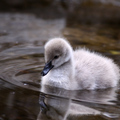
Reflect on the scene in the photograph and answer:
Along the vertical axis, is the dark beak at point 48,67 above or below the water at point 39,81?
above

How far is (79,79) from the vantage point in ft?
16.2

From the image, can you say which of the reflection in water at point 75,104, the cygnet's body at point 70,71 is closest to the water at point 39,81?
the reflection in water at point 75,104

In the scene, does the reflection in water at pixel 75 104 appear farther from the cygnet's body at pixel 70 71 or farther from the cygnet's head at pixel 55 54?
the cygnet's head at pixel 55 54

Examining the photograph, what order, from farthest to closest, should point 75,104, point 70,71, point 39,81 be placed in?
point 39,81
point 70,71
point 75,104

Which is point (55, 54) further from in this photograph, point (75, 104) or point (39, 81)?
point (75, 104)

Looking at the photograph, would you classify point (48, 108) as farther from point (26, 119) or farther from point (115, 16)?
point (115, 16)

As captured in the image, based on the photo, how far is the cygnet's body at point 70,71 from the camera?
4.80 m

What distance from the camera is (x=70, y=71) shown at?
4.93m

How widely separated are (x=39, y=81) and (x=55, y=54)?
64 cm

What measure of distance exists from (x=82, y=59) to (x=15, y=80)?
1.17m

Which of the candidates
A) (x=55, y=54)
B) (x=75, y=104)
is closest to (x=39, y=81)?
(x=55, y=54)

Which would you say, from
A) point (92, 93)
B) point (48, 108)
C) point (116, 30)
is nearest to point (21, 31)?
point (116, 30)

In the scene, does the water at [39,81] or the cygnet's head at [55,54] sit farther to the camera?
the cygnet's head at [55,54]

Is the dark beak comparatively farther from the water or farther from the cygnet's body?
the water
